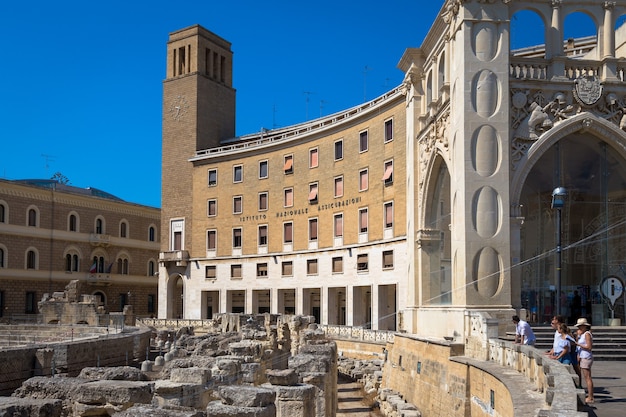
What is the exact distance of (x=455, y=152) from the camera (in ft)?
63.8

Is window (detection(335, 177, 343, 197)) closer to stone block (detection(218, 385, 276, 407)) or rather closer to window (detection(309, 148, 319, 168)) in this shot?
window (detection(309, 148, 319, 168))

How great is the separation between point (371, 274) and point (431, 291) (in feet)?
45.5

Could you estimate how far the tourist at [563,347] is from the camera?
11.5m

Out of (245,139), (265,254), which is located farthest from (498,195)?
(245,139)

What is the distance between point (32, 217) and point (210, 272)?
1260cm

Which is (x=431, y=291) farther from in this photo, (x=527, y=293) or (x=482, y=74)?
(x=482, y=74)

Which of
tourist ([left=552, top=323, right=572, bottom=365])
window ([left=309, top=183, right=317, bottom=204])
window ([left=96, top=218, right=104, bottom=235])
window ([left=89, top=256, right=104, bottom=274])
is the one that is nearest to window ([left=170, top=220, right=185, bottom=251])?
window ([left=89, top=256, right=104, bottom=274])

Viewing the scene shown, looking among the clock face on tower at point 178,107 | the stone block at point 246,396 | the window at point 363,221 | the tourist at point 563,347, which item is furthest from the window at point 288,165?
the stone block at point 246,396

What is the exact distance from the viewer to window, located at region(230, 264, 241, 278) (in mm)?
47344

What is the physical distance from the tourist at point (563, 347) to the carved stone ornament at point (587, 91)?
9.59 m

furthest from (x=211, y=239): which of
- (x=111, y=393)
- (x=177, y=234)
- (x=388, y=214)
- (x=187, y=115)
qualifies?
(x=111, y=393)

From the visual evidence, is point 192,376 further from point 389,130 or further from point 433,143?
point 389,130

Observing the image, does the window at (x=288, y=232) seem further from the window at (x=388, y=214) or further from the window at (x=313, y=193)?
the window at (x=388, y=214)

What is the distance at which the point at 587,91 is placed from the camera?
19375 mm
